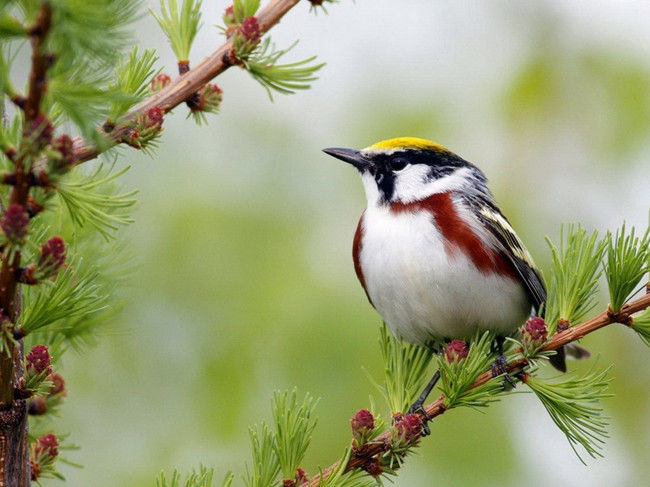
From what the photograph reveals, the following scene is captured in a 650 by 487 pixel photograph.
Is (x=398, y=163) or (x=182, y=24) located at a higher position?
(x=182, y=24)

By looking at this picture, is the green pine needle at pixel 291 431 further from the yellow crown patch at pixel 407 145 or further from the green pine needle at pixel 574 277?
the yellow crown patch at pixel 407 145

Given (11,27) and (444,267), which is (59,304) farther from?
(444,267)

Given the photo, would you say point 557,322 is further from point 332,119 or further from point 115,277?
point 332,119

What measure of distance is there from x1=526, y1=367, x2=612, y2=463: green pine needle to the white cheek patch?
1.27 m

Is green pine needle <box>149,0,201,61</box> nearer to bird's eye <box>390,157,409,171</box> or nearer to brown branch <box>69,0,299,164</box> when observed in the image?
brown branch <box>69,0,299,164</box>

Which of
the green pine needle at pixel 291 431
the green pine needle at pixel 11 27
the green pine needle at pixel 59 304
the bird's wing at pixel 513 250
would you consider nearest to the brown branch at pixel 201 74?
the green pine needle at pixel 59 304

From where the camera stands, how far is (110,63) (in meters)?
1.41

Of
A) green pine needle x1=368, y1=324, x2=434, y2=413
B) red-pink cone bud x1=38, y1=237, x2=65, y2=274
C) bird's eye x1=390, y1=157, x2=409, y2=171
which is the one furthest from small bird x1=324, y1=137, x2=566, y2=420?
red-pink cone bud x1=38, y1=237, x2=65, y2=274

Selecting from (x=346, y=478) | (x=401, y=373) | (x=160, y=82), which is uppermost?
(x=160, y=82)

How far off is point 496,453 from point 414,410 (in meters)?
1.59

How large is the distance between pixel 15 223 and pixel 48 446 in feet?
2.46

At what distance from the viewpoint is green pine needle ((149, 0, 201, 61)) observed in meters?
1.94

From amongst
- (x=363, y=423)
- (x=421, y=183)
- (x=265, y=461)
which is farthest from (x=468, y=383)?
(x=421, y=183)

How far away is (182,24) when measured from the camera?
1.95 m
